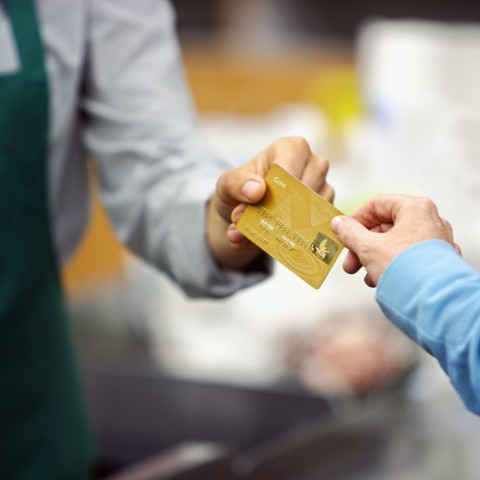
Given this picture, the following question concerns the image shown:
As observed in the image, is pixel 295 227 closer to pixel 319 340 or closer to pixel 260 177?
pixel 260 177

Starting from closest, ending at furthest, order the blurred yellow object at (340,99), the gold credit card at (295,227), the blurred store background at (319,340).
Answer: the gold credit card at (295,227), the blurred store background at (319,340), the blurred yellow object at (340,99)

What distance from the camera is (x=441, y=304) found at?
0.63 metres

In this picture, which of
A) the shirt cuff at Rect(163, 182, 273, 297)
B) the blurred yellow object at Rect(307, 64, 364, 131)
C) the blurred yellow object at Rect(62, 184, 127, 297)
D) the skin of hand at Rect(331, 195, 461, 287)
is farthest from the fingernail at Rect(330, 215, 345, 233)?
the blurred yellow object at Rect(62, 184, 127, 297)

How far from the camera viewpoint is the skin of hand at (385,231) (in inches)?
26.7

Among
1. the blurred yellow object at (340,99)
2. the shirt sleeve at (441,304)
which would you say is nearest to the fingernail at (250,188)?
the shirt sleeve at (441,304)

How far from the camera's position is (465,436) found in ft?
4.45

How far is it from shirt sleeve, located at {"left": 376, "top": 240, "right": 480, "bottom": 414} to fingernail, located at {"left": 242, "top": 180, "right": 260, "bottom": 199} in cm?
16

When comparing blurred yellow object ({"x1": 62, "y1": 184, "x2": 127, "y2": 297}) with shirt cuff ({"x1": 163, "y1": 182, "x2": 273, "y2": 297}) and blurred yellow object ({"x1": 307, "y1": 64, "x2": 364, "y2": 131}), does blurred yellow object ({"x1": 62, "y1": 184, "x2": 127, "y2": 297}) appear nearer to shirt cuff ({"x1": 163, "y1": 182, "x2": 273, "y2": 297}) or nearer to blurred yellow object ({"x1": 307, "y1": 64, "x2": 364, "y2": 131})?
blurred yellow object ({"x1": 307, "y1": 64, "x2": 364, "y2": 131})

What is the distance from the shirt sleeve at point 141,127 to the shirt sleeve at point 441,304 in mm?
446

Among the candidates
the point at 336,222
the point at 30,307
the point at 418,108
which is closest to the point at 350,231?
the point at 336,222

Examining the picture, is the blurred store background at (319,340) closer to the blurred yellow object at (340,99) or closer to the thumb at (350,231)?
the blurred yellow object at (340,99)

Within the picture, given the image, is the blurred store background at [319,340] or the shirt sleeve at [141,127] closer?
the shirt sleeve at [141,127]

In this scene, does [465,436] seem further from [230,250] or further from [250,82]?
[250,82]

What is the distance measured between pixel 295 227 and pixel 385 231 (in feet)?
0.25
